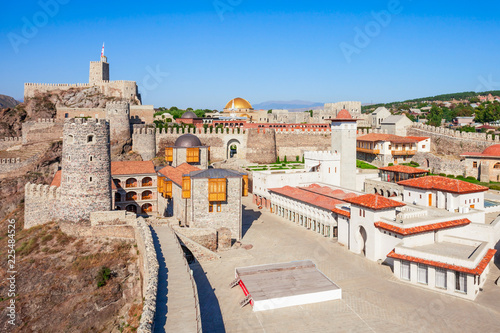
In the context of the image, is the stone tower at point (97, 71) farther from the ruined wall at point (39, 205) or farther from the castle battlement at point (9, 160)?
the ruined wall at point (39, 205)

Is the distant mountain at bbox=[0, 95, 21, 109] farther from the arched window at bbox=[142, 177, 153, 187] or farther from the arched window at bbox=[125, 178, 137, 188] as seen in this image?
the arched window at bbox=[142, 177, 153, 187]

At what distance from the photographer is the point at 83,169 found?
62.4ft

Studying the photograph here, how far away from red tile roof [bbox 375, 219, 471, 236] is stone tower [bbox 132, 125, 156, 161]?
24874 millimetres

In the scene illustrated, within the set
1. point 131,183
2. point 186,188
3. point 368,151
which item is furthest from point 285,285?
point 368,151

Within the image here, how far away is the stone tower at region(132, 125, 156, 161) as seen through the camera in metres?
37.0

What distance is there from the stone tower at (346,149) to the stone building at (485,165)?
28.8 ft

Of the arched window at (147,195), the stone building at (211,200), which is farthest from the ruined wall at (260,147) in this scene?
the stone building at (211,200)

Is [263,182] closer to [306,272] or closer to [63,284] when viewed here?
[306,272]

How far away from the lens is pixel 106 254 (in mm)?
17297

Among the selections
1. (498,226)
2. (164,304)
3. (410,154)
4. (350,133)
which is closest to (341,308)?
(164,304)

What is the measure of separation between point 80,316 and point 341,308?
9.18 metres

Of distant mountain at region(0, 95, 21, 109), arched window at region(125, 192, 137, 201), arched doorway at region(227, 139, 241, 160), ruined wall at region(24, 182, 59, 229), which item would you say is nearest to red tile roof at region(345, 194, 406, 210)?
ruined wall at region(24, 182, 59, 229)

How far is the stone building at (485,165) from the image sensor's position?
29.4 m

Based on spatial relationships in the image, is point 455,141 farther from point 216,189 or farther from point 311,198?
point 216,189
